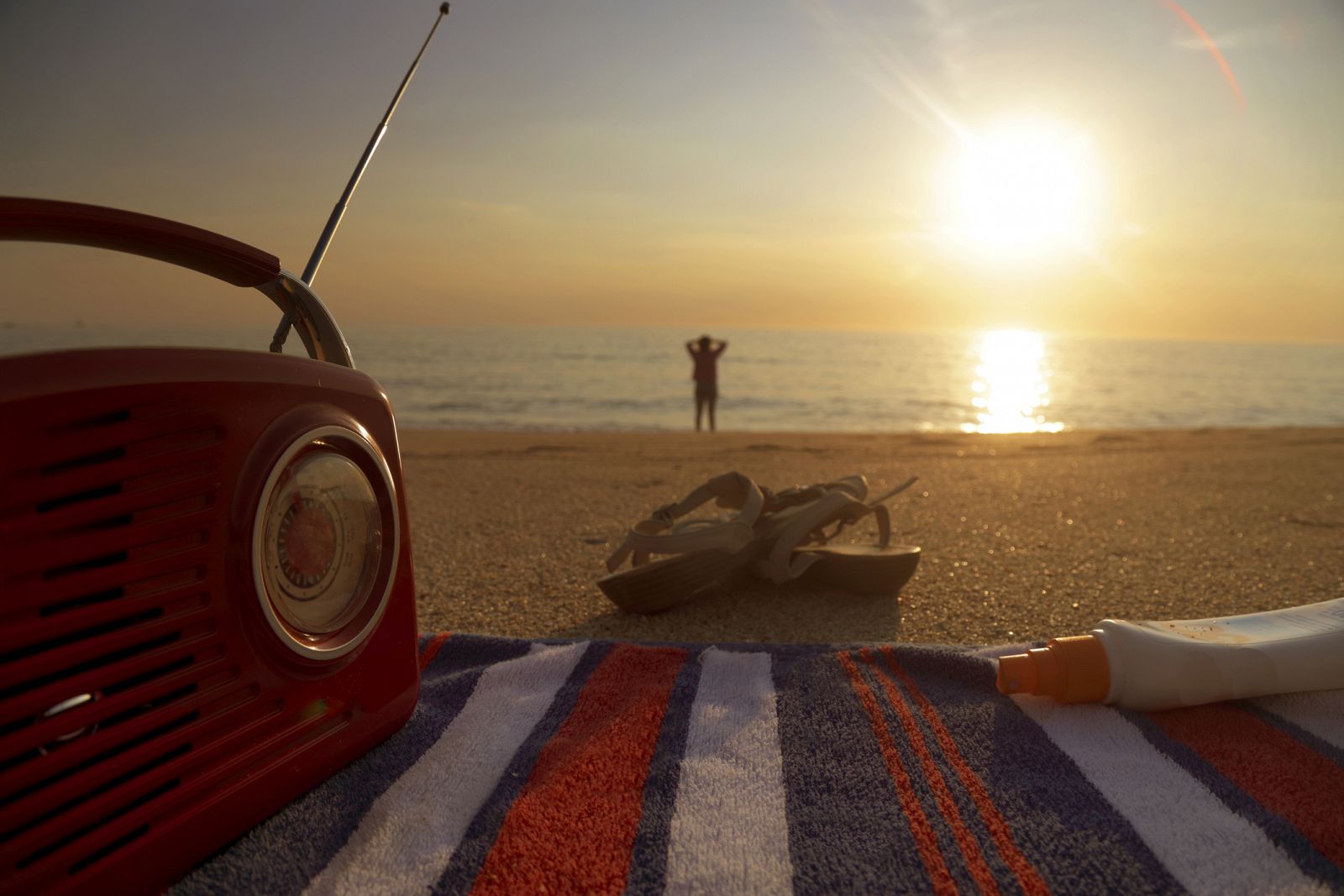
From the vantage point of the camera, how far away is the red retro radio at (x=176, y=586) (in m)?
0.72

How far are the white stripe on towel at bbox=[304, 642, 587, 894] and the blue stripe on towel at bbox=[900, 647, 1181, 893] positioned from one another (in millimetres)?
679

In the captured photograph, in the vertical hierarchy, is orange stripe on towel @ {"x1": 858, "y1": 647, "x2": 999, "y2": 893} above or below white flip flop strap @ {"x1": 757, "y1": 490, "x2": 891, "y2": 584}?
below

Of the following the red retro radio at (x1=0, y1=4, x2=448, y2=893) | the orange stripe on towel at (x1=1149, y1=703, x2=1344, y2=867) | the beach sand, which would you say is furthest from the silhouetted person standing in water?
the red retro radio at (x1=0, y1=4, x2=448, y2=893)

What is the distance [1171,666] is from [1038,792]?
1.24 ft

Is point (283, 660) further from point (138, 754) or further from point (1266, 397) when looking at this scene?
point (1266, 397)

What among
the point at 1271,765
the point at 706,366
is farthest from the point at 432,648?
the point at 706,366

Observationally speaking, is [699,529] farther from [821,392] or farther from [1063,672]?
[821,392]

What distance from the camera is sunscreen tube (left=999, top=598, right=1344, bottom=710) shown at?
4.20 feet

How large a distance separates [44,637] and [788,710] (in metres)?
1.01

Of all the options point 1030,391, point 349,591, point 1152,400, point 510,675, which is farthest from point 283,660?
point 1030,391

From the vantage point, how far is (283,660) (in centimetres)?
98

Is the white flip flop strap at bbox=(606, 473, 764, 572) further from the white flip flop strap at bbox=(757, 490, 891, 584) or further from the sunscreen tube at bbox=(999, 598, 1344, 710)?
the sunscreen tube at bbox=(999, 598, 1344, 710)

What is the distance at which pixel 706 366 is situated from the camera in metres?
11.9

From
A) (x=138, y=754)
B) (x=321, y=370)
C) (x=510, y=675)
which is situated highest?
(x=321, y=370)
